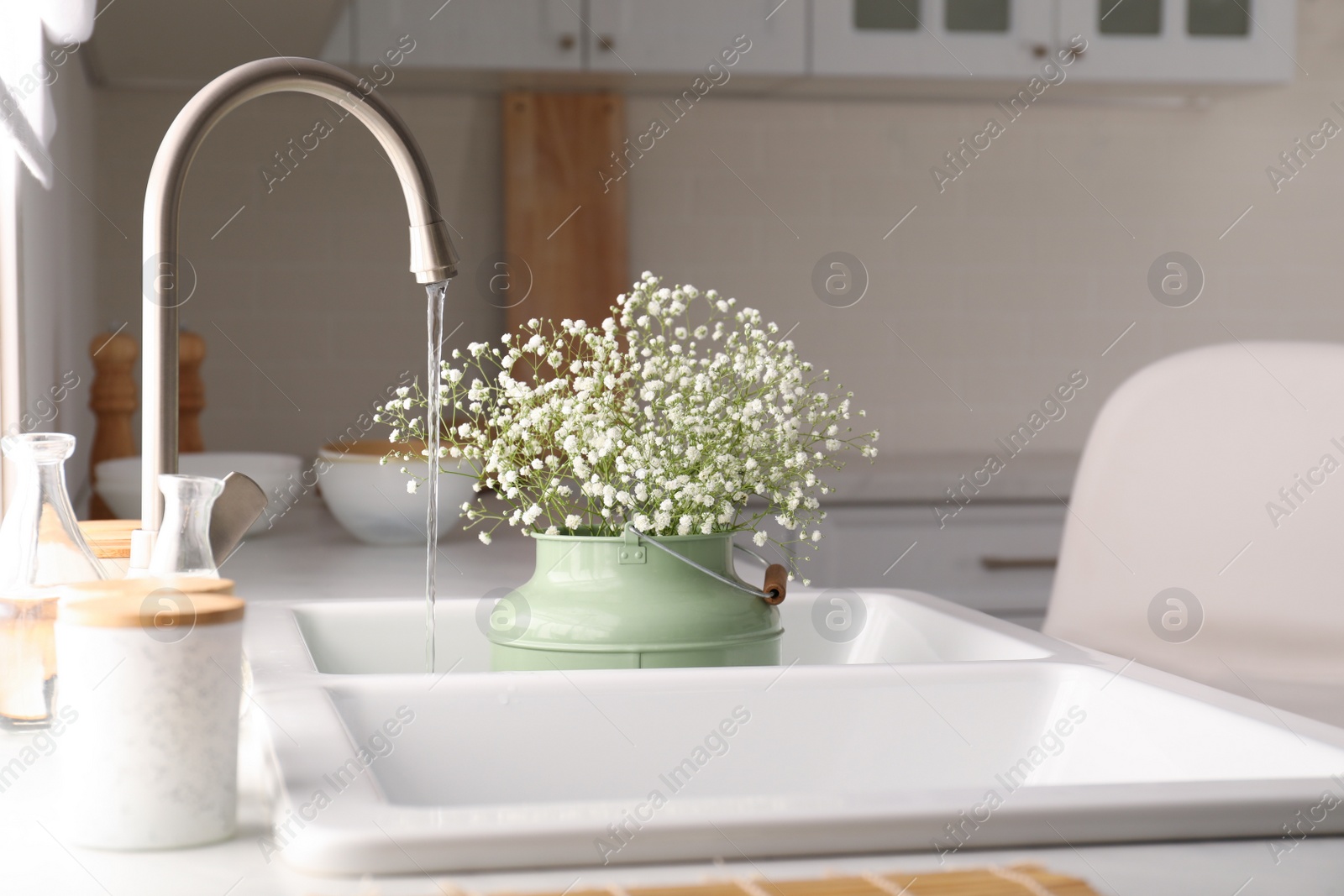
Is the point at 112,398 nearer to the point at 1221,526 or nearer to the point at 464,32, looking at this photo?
the point at 464,32

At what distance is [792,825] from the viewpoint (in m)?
0.49

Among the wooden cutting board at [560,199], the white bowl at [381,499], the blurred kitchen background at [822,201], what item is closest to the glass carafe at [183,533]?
the white bowl at [381,499]

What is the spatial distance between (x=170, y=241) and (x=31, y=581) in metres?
0.20

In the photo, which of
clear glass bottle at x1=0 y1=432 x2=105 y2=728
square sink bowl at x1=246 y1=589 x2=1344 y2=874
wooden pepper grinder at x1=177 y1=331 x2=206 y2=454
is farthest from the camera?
wooden pepper grinder at x1=177 y1=331 x2=206 y2=454

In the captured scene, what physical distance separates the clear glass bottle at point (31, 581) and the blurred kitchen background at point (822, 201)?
4.21 feet

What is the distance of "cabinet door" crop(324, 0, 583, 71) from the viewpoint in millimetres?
2400

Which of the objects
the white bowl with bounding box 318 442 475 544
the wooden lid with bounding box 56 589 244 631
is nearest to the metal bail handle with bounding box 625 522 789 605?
the wooden lid with bounding box 56 589 244 631

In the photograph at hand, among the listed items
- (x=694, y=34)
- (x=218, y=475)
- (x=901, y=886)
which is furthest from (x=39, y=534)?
(x=694, y=34)

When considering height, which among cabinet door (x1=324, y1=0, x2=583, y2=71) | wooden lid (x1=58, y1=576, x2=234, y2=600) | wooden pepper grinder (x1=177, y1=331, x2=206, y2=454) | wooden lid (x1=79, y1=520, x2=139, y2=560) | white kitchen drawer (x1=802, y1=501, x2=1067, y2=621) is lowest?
white kitchen drawer (x1=802, y1=501, x2=1067, y2=621)

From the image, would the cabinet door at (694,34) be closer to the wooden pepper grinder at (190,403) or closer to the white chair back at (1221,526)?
the wooden pepper grinder at (190,403)

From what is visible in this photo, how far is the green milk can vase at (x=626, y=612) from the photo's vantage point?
33.4 inches

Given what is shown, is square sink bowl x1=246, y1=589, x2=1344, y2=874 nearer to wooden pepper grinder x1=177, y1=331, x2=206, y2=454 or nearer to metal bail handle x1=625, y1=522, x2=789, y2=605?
metal bail handle x1=625, y1=522, x2=789, y2=605

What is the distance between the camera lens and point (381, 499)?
1667 mm

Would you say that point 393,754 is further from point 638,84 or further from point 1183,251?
point 1183,251
